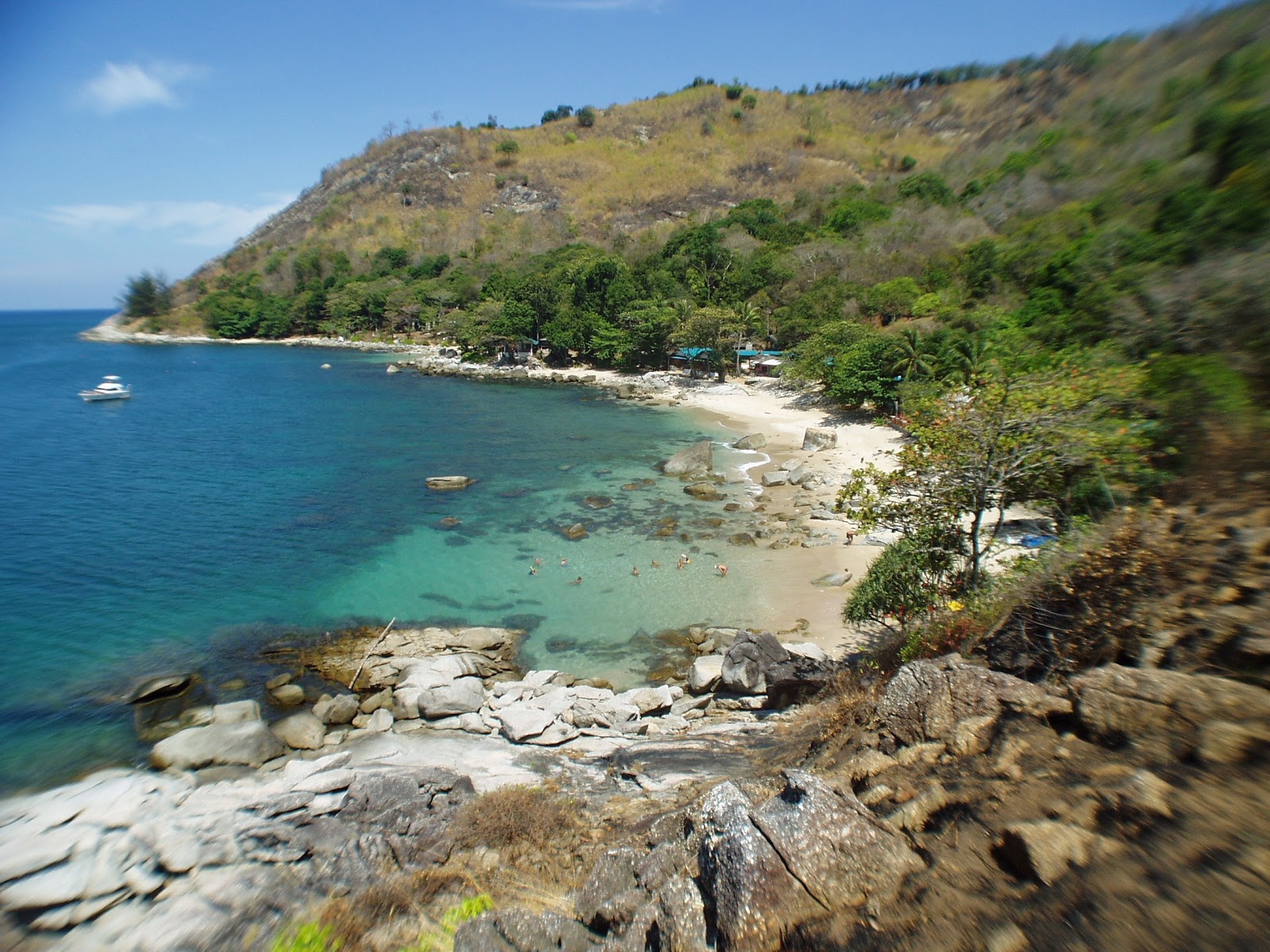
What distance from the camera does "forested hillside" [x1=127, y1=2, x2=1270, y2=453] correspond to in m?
14.2

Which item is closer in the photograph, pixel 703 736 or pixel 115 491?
pixel 703 736

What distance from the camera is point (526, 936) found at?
5.95 meters

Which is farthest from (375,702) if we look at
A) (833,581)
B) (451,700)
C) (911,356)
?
(911,356)

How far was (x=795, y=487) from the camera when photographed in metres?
27.7

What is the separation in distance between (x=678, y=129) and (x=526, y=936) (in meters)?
136

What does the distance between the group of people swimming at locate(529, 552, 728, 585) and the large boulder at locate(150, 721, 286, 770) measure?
30.0 ft

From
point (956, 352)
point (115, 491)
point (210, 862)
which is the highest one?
point (956, 352)

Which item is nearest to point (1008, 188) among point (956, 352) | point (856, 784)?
point (956, 352)

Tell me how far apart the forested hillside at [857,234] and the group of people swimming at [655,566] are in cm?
1004

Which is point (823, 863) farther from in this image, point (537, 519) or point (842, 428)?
point (842, 428)

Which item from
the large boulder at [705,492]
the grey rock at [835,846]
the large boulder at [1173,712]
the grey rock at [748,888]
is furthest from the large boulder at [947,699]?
the large boulder at [705,492]

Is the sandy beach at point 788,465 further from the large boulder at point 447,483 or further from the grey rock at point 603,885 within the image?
the large boulder at point 447,483

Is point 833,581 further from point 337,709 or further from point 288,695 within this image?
point 288,695

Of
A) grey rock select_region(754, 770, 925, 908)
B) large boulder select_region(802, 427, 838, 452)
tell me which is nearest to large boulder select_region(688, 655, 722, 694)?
grey rock select_region(754, 770, 925, 908)
